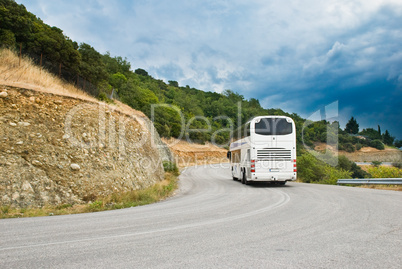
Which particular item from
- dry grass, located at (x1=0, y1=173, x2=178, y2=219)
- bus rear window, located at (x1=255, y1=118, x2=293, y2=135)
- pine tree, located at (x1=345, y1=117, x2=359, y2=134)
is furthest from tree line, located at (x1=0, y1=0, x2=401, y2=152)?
bus rear window, located at (x1=255, y1=118, x2=293, y2=135)

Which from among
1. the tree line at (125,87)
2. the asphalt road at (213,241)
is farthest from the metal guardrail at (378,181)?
the tree line at (125,87)

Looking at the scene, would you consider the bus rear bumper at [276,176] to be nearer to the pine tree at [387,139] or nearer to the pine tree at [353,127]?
the pine tree at [387,139]

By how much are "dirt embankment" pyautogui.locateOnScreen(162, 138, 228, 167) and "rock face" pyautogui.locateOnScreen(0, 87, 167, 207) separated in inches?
1505

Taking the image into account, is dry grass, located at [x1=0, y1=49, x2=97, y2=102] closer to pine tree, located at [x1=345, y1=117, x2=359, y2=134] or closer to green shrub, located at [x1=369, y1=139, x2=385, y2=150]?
green shrub, located at [x1=369, y1=139, x2=385, y2=150]

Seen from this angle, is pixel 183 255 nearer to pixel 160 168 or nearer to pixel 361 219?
pixel 361 219

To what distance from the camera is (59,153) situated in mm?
12352

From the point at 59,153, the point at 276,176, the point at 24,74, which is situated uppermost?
the point at 24,74

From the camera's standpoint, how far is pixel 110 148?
1515cm

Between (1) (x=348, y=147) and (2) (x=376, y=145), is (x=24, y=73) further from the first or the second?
(2) (x=376, y=145)

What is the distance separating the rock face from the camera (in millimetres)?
10789

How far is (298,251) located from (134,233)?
3.24m

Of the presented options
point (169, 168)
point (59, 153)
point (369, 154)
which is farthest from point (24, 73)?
point (369, 154)

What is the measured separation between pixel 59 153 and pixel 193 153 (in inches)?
2002

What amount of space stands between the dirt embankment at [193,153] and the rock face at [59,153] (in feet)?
125
